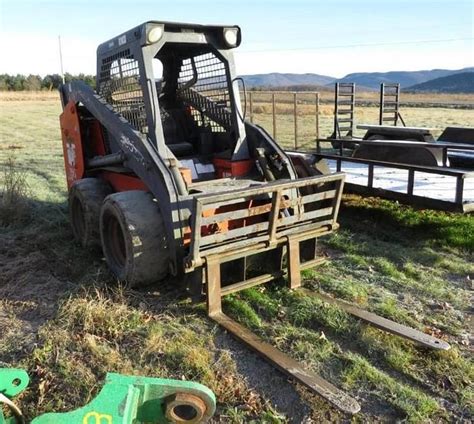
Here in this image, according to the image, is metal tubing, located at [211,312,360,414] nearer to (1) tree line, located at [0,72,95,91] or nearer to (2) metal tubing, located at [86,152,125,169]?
(2) metal tubing, located at [86,152,125,169]

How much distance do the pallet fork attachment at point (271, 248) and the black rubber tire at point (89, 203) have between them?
1886 millimetres

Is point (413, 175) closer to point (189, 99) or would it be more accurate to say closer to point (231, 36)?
point (231, 36)

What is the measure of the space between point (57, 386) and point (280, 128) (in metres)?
19.3

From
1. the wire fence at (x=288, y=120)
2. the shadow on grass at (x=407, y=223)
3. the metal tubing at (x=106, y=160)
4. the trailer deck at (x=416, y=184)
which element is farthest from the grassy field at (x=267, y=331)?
the wire fence at (x=288, y=120)

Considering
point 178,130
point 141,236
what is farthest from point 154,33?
point 141,236

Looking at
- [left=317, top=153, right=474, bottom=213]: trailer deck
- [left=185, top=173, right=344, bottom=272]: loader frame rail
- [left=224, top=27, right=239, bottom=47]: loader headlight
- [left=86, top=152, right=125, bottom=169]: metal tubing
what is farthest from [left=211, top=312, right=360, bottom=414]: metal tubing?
[left=317, top=153, right=474, bottom=213]: trailer deck

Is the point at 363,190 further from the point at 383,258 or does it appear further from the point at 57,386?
the point at 57,386

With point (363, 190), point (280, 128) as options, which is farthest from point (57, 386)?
point (280, 128)

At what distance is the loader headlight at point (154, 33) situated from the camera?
15.1 ft

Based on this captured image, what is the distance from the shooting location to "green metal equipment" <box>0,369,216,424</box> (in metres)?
2.29

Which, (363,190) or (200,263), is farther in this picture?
(363,190)

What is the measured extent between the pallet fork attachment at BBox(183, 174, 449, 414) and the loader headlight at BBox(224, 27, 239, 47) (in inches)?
65.7

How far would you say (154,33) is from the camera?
15.1 feet

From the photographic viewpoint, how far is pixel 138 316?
13.7 ft
